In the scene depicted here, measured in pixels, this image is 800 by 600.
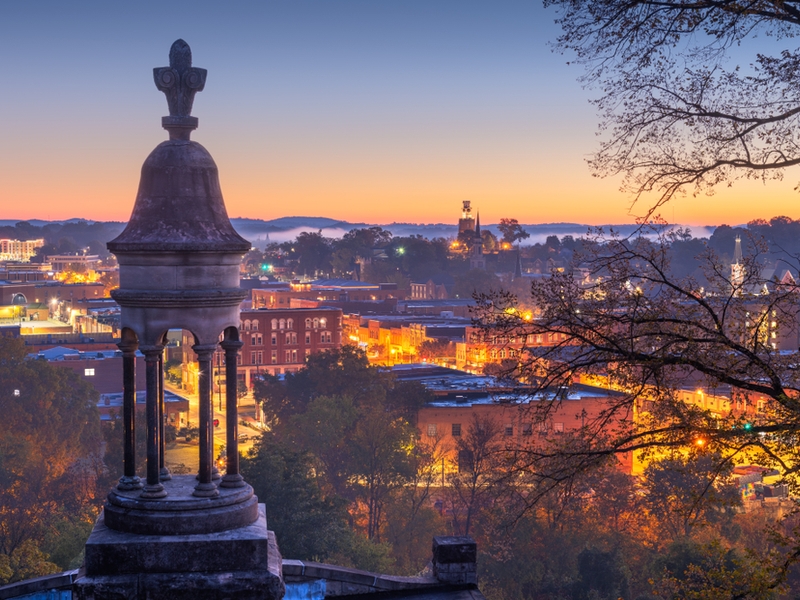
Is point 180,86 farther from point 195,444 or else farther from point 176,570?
point 195,444

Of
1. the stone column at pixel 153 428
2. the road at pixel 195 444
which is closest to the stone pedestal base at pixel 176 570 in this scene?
the stone column at pixel 153 428

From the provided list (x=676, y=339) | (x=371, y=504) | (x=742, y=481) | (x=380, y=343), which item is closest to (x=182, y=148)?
(x=676, y=339)

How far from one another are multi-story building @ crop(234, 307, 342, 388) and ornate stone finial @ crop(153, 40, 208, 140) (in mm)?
81532

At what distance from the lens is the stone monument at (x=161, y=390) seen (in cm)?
999

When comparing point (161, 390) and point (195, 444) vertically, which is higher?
point (161, 390)

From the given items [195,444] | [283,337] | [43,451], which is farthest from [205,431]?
[283,337]

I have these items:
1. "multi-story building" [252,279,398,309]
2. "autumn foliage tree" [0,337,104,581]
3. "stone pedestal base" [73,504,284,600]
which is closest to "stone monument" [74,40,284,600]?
"stone pedestal base" [73,504,284,600]

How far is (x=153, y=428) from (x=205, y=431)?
1.76 feet

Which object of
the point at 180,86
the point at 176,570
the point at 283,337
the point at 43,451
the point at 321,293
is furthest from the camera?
the point at 321,293

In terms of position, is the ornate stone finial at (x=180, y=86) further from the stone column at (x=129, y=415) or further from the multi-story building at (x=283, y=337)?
the multi-story building at (x=283, y=337)

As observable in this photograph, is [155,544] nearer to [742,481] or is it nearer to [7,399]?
[742,481]

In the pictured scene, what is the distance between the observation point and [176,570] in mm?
10016

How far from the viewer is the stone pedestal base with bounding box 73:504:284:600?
9.88 m

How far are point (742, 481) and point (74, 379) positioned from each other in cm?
4323
